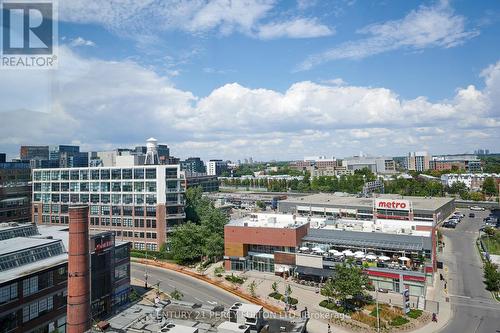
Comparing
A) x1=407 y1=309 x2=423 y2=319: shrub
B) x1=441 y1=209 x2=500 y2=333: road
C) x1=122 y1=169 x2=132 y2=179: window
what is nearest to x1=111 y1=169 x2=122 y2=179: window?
x1=122 y1=169 x2=132 y2=179: window

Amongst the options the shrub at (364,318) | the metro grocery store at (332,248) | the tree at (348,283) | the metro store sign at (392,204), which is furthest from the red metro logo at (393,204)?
the shrub at (364,318)

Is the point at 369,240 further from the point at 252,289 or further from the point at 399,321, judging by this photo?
the point at 252,289

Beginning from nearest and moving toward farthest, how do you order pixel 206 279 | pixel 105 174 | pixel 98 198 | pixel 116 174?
pixel 206 279 < pixel 116 174 < pixel 105 174 < pixel 98 198

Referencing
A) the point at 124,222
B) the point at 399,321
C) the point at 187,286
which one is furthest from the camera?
the point at 124,222

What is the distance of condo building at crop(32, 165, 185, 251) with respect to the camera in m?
84.3

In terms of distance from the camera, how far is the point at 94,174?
90.4 metres

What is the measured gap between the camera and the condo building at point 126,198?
84312 millimetres

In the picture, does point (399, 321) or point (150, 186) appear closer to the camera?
point (399, 321)

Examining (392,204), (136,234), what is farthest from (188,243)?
(392,204)

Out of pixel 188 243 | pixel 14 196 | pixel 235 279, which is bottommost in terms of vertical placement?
pixel 235 279

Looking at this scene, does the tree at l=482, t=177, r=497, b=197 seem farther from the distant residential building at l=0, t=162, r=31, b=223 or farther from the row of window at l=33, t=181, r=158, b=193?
the distant residential building at l=0, t=162, r=31, b=223

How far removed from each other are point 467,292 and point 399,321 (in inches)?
715

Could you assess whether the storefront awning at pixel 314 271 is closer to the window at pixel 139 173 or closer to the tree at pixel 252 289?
the tree at pixel 252 289

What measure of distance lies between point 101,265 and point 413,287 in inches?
1762
